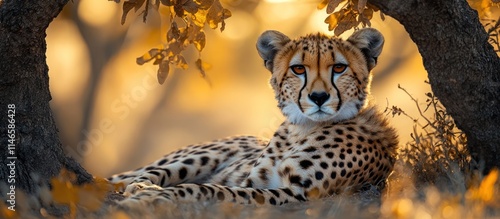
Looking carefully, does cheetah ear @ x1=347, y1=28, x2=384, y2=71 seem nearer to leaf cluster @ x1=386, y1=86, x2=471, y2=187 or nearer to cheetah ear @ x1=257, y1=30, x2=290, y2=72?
leaf cluster @ x1=386, y1=86, x2=471, y2=187

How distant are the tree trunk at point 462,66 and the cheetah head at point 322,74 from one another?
Result: 0.49m

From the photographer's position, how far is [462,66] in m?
5.62

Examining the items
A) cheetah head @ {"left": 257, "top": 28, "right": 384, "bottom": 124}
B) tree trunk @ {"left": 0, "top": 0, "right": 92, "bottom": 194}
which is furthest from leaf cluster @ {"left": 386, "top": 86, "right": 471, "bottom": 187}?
tree trunk @ {"left": 0, "top": 0, "right": 92, "bottom": 194}

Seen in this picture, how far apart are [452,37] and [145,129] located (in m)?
8.85

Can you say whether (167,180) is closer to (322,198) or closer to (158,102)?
(322,198)

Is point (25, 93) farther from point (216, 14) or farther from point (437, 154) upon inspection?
point (437, 154)

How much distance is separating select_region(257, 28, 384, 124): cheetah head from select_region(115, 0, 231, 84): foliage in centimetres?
33

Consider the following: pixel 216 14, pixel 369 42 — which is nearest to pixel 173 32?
pixel 216 14

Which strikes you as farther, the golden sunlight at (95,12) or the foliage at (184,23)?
the golden sunlight at (95,12)

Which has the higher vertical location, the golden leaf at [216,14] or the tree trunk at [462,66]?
the golden leaf at [216,14]

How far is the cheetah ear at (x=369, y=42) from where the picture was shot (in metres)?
6.12

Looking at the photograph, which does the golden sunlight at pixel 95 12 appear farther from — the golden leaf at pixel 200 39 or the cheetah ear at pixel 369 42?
the cheetah ear at pixel 369 42

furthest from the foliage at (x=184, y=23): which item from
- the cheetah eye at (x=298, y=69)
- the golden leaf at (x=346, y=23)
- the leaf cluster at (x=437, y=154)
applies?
the leaf cluster at (x=437, y=154)

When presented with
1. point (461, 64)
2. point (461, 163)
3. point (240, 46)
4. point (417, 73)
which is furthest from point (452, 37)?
point (240, 46)
